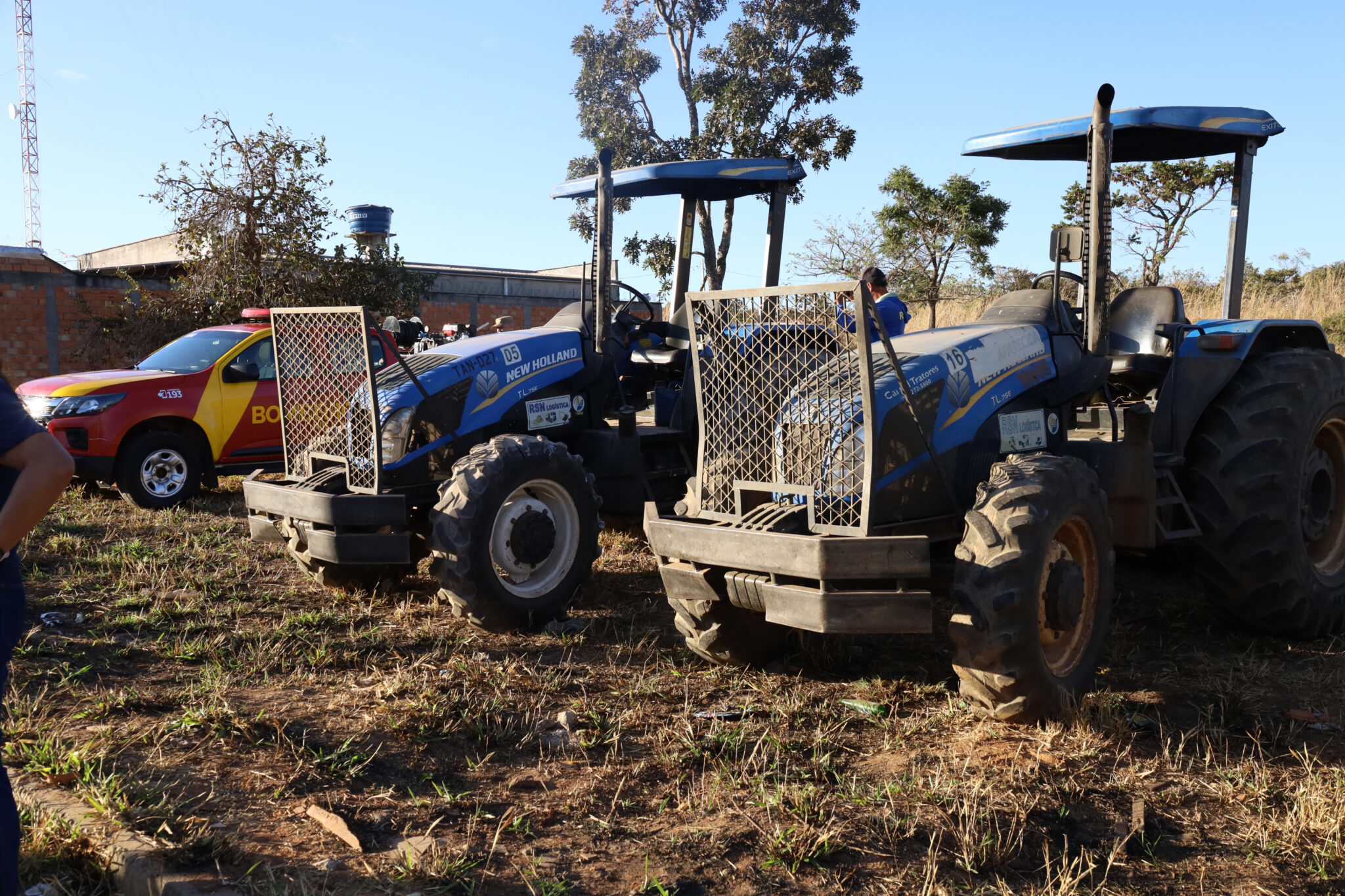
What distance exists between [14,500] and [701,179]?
5.09 m

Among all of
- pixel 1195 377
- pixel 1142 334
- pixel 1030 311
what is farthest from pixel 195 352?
pixel 1195 377

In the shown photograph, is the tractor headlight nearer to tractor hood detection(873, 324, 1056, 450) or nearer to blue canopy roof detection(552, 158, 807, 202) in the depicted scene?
tractor hood detection(873, 324, 1056, 450)

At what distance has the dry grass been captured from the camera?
51.3ft

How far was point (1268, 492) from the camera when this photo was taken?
5582mm

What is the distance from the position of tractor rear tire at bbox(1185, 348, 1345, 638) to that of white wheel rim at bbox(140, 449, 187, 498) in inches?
338

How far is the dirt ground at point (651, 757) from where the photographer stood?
3.27 metres

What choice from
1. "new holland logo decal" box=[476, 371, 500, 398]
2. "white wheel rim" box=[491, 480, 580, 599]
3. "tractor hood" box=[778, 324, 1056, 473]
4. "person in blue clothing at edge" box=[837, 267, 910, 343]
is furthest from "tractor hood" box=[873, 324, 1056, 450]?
"new holland logo decal" box=[476, 371, 500, 398]

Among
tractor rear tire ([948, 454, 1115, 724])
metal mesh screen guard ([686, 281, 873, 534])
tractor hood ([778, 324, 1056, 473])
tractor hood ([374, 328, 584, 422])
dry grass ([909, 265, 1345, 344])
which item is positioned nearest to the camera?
tractor rear tire ([948, 454, 1115, 724])

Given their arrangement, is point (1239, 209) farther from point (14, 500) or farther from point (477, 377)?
point (14, 500)

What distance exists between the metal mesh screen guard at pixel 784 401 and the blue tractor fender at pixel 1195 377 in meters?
2.16

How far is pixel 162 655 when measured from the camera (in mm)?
5348

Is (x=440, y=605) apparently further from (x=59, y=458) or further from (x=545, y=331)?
(x=59, y=458)

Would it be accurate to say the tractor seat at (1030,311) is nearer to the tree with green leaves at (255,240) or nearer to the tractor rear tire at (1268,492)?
the tractor rear tire at (1268,492)

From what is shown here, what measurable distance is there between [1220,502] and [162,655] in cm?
544
